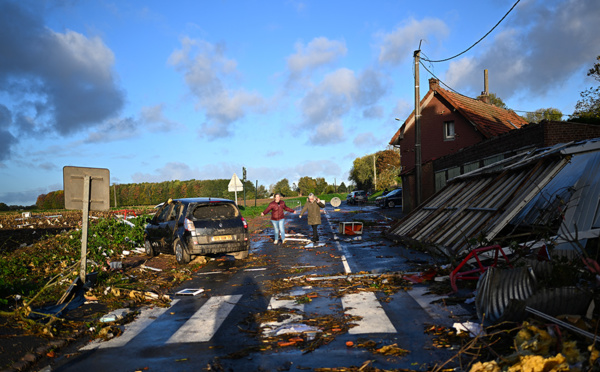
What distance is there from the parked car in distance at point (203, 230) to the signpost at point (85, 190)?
271cm

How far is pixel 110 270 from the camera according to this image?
36.8 feet

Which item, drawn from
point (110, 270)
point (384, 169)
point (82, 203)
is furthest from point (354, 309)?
point (384, 169)

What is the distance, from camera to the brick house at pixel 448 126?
104 feet

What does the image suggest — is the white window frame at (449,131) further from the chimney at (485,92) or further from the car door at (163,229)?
the car door at (163,229)

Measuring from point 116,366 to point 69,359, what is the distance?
74 cm

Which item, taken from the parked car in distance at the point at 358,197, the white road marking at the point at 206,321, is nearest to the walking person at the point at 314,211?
the white road marking at the point at 206,321

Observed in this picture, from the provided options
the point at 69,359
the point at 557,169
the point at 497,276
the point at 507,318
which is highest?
the point at 557,169

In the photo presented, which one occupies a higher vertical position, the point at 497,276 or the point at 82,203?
the point at 82,203

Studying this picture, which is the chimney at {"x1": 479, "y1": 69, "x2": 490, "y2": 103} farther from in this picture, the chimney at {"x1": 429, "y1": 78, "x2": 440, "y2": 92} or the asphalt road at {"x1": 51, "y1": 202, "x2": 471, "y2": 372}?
the asphalt road at {"x1": 51, "y1": 202, "x2": 471, "y2": 372}

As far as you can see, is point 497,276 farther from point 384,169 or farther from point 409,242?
point 384,169

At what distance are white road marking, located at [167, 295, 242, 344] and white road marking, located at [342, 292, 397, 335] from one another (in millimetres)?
1808

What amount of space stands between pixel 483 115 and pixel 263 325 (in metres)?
32.6

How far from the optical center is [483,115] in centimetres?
3425

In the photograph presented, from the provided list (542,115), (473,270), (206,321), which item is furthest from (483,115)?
(542,115)
